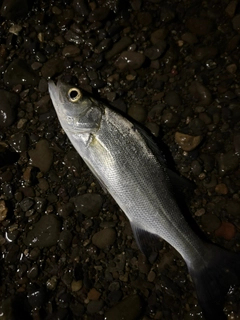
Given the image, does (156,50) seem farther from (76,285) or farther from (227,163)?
(76,285)

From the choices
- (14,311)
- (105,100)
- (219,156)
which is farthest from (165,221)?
(14,311)

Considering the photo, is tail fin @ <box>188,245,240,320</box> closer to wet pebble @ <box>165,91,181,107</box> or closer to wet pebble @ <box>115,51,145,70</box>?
wet pebble @ <box>165,91,181,107</box>

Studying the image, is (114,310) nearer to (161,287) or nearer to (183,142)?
(161,287)

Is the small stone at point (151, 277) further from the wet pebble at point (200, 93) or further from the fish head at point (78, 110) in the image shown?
the wet pebble at point (200, 93)

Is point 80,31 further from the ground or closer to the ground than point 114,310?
further from the ground

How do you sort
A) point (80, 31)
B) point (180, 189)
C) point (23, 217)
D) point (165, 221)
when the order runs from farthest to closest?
point (80, 31) → point (23, 217) → point (180, 189) → point (165, 221)

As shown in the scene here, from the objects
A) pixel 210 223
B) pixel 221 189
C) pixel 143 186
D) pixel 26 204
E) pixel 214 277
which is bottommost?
pixel 214 277

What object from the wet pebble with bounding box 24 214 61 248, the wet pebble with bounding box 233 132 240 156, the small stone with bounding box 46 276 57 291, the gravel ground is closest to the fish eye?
the gravel ground

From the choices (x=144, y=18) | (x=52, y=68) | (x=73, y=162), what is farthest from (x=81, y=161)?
(x=144, y=18)
